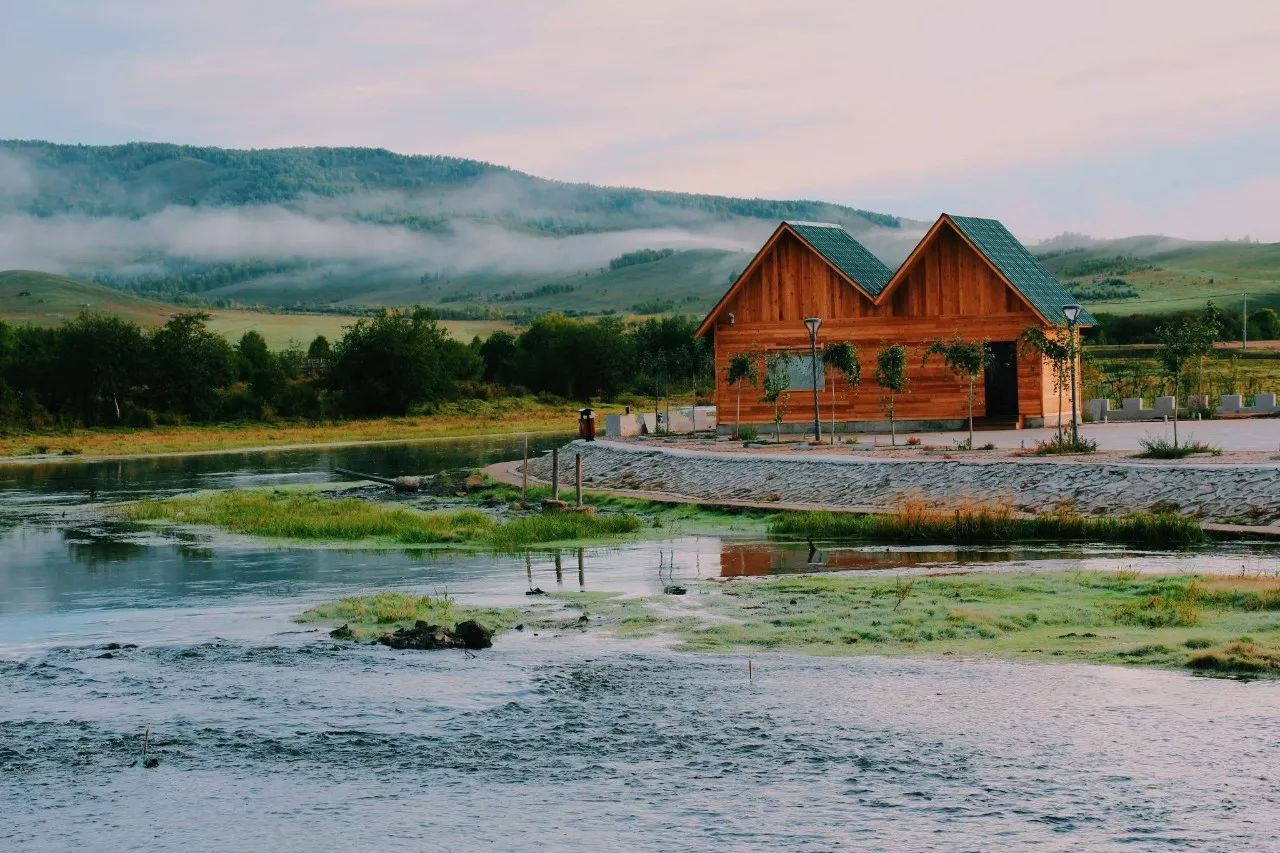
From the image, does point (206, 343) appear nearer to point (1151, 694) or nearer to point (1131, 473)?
point (1131, 473)

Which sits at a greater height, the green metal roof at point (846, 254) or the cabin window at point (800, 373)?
the green metal roof at point (846, 254)

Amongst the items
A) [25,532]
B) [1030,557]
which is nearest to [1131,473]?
[1030,557]

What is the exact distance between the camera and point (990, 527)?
26188 mm

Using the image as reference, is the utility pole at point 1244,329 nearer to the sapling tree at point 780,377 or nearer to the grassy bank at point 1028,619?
the sapling tree at point 780,377

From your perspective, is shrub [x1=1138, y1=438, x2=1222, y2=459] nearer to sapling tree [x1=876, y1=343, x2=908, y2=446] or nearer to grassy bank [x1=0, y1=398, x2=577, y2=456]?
sapling tree [x1=876, y1=343, x2=908, y2=446]

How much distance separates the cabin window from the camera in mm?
47562

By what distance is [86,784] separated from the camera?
12.1m

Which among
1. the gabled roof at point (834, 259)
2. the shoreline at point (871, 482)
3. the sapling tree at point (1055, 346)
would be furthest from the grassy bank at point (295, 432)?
the sapling tree at point (1055, 346)

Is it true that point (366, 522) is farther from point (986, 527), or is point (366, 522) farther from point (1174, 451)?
point (1174, 451)

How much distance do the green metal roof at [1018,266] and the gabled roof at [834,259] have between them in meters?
3.38

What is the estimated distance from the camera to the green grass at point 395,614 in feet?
60.5

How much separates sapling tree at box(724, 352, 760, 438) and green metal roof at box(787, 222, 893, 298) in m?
3.91

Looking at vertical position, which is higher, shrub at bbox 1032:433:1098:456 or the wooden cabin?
the wooden cabin

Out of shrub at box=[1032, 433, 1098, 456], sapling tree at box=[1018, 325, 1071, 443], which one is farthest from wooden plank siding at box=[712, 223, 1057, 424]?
shrub at box=[1032, 433, 1098, 456]
